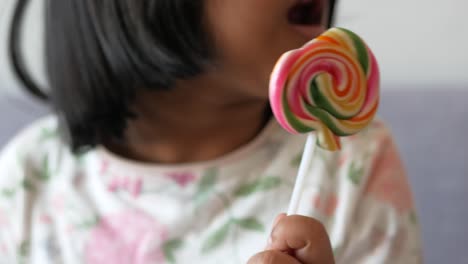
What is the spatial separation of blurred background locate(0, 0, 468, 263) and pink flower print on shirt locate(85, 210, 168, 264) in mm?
376

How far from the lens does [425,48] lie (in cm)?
112

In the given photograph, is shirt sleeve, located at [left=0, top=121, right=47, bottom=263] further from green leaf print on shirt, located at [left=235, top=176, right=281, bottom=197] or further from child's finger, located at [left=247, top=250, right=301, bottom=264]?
child's finger, located at [left=247, top=250, right=301, bottom=264]

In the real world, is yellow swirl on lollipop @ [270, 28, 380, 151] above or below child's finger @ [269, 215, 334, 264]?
above

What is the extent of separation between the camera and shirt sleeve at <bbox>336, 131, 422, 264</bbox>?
71 centimetres

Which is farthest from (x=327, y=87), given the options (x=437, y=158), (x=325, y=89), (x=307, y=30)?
(x=437, y=158)

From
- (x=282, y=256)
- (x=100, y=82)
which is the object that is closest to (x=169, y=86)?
(x=100, y=82)

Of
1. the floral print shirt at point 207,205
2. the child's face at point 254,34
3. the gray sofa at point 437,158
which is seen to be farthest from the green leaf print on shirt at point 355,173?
the gray sofa at point 437,158

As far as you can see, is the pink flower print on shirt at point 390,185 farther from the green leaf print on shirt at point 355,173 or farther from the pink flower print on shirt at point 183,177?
the pink flower print on shirt at point 183,177

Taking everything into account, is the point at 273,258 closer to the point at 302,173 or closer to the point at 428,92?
the point at 302,173

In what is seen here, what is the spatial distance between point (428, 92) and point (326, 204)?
0.45 metres

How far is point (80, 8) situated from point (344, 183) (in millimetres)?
356

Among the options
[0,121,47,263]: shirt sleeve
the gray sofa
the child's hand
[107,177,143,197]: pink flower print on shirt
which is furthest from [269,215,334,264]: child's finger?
the gray sofa

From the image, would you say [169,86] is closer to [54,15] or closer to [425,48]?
[54,15]

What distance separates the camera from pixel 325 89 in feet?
1.62
